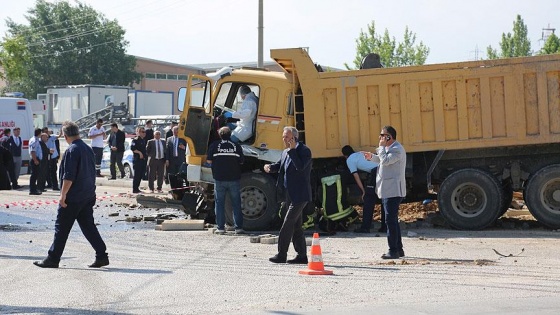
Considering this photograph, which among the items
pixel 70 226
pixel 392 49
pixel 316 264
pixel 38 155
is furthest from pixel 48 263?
pixel 392 49

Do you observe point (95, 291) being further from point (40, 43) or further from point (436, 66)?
point (40, 43)

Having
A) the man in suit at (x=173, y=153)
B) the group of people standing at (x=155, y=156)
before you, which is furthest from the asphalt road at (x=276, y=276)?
the group of people standing at (x=155, y=156)

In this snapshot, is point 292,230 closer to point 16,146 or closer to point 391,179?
point 391,179

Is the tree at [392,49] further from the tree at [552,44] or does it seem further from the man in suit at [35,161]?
the man in suit at [35,161]

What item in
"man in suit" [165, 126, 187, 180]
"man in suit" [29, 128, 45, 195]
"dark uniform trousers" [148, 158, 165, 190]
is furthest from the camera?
"dark uniform trousers" [148, 158, 165, 190]

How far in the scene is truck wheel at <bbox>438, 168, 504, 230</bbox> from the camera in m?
17.3

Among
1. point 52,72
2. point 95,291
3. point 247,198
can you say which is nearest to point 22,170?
point 247,198

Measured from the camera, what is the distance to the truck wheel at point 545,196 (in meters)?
17.2

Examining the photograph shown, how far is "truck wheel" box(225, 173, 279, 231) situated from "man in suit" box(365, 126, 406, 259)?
4433 millimetres

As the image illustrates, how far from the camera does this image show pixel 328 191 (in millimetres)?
17094

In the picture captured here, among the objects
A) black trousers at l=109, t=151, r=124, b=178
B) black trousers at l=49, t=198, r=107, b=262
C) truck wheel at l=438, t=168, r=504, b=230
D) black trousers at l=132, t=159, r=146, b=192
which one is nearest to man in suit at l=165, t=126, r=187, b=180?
black trousers at l=132, t=159, r=146, b=192

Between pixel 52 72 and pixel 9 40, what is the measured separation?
47086 millimetres

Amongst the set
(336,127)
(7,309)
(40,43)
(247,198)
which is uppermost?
(40,43)

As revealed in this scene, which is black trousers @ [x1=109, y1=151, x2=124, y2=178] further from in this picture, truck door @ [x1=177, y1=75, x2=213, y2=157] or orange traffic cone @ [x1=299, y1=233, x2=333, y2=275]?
orange traffic cone @ [x1=299, y1=233, x2=333, y2=275]
